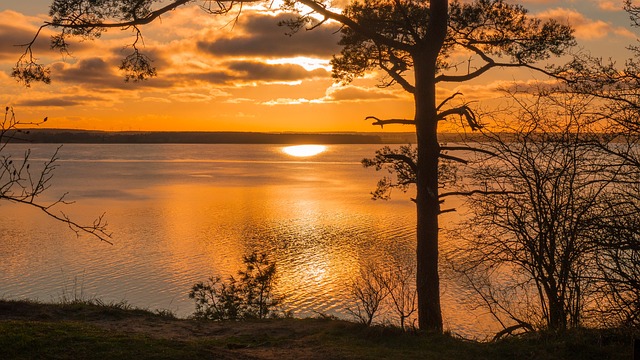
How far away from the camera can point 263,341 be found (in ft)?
Answer: 33.7

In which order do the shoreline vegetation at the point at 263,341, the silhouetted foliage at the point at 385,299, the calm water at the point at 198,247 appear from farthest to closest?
1. the calm water at the point at 198,247
2. the silhouetted foliage at the point at 385,299
3. the shoreline vegetation at the point at 263,341

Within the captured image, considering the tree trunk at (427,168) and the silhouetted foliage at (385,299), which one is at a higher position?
the tree trunk at (427,168)

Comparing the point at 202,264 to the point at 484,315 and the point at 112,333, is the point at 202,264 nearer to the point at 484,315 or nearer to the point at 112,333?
the point at 484,315

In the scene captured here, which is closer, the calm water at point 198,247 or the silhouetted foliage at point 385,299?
the silhouetted foliage at point 385,299

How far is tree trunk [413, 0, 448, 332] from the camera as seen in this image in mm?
13781

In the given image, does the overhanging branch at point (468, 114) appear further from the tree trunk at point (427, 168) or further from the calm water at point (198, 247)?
the calm water at point (198, 247)

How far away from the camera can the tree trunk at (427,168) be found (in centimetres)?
1378

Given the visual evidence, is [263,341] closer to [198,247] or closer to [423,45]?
[423,45]

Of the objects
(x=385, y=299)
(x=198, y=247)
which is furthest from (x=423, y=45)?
(x=198, y=247)

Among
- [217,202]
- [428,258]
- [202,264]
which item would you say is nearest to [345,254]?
[202,264]

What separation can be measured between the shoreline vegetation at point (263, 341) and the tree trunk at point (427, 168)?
10.9 feet

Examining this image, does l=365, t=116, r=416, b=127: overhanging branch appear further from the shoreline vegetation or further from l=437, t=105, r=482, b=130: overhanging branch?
the shoreline vegetation

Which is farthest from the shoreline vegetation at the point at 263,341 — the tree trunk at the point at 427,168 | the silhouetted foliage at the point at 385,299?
the tree trunk at the point at 427,168

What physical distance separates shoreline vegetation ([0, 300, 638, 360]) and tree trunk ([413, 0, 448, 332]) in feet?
10.9
